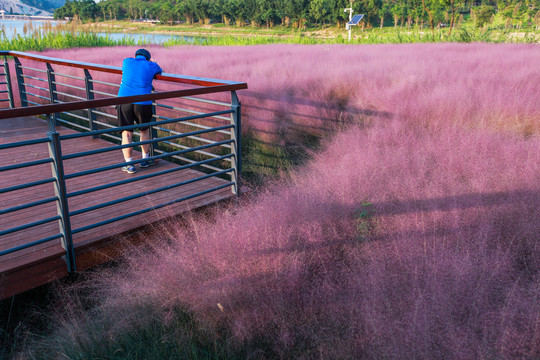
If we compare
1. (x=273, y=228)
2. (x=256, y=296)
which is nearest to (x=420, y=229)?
(x=273, y=228)

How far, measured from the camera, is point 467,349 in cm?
193

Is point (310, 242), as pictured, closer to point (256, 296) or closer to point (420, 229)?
point (256, 296)

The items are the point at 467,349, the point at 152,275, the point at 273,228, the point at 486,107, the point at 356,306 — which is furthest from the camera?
the point at 486,107

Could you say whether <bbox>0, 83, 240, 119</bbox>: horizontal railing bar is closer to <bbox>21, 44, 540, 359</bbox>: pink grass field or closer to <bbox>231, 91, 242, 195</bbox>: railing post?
<bbox>231, 91, 242, 195</bbox>: railing post

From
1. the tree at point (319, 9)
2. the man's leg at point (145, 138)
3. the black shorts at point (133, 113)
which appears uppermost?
the tree at point (319, 9)

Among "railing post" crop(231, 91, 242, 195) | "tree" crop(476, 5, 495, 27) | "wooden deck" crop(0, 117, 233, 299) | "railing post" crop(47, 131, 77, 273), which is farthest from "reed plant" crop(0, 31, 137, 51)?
"tree" crop(476, 5, 495, 27)

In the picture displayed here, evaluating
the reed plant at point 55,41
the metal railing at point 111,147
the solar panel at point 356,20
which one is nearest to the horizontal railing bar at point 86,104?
the metal railing at point 111,147

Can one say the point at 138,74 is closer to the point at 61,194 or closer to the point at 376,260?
the point at 61,194

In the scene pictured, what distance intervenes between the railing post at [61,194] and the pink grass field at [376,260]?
0.27 m

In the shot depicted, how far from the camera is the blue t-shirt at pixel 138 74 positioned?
4543 millimetres

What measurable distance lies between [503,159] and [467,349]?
2.75 m

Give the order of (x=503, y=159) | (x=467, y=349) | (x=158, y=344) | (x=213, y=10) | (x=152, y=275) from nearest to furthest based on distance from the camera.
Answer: (x=467, y=349), (x=158, y=344), (x=152, y=275), (x=503, y=159), (x=213, y=10)

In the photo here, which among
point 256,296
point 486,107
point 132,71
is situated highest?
point 132,71

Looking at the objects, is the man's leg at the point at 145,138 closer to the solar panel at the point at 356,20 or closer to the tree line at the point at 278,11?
the solar panel at the point at 356,20
